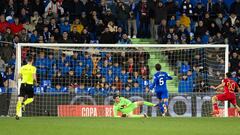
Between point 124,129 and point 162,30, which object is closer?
point 124,129

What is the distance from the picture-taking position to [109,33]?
27.9 metres

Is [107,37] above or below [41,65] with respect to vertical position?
above

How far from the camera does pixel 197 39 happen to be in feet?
95.5

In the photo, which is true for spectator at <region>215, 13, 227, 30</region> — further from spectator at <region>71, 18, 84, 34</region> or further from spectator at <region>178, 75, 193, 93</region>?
spectator at <region>71, 18, 84, 34</region>

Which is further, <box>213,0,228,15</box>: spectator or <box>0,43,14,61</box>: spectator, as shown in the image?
<box>213,0,228,15</box>: spectator

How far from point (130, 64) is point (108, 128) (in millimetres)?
10317

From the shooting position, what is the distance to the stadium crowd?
25.0m

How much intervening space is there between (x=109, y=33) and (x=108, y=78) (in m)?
3.50

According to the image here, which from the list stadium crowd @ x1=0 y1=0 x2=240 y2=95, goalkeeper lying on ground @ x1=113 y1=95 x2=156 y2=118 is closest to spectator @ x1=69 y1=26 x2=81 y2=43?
stadium crowd @ x1=0 y1=0 x2=240 y2=95

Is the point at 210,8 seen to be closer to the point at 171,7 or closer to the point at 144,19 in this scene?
the point at 171,7

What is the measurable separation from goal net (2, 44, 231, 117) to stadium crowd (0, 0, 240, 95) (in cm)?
4

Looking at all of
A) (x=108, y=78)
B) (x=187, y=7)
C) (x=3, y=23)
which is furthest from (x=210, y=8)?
(x=3, y=23)

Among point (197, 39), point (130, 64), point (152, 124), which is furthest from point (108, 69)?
point (152, 124)

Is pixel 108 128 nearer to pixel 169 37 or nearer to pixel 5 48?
pixel 5 48
